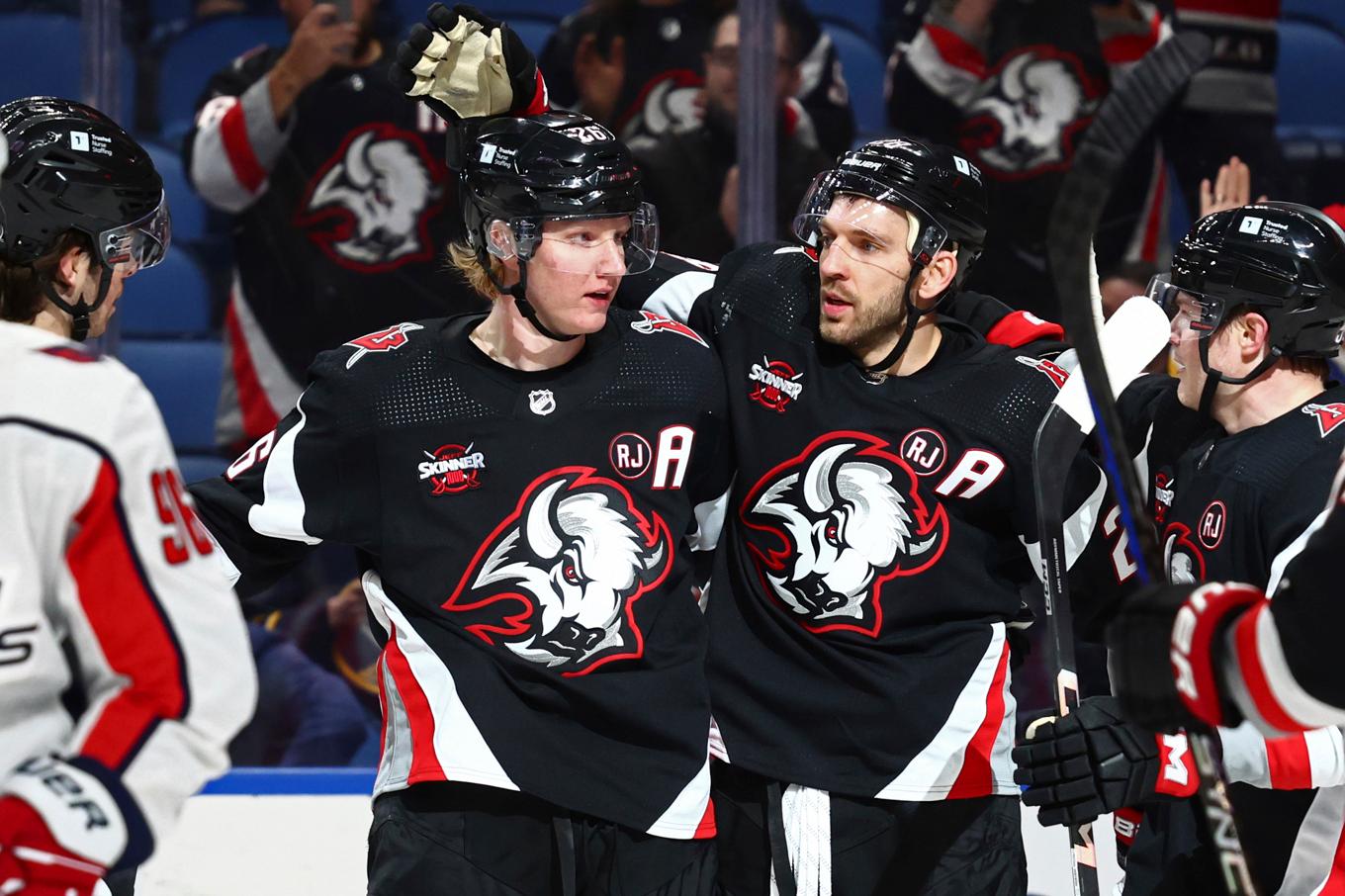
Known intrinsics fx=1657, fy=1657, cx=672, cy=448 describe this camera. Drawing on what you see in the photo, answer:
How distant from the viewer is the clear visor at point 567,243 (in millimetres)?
2023

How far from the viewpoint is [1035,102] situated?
365 cm

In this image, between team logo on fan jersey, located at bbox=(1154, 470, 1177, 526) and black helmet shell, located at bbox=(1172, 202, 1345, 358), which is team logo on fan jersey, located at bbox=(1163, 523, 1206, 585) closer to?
team logo on fan jersey, located at bbox=(1154, 470, 1177, 526)

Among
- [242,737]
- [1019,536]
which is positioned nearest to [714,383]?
[1019,536]

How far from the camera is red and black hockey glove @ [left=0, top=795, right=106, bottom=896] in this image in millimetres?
1173

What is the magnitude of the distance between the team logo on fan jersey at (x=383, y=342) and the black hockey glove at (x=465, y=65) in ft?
1.05

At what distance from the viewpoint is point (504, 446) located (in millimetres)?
1973

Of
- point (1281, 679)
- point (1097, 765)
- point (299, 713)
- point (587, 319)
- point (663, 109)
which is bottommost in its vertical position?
point (299, 713)

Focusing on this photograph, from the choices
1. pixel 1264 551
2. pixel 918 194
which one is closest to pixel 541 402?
pixel 918 194

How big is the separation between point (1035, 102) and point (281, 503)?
2259 mm

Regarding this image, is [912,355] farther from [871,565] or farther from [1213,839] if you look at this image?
[1213,839]

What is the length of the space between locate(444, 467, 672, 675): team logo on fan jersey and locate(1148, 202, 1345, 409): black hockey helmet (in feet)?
2.55

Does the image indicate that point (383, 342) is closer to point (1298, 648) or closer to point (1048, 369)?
point (1048, 369)

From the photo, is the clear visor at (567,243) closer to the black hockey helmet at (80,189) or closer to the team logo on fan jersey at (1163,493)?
the black hockey helmet at (80,189)

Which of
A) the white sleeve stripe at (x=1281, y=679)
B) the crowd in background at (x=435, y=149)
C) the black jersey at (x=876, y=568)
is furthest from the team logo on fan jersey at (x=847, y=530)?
the crowd in background at (x=435, y=149)
